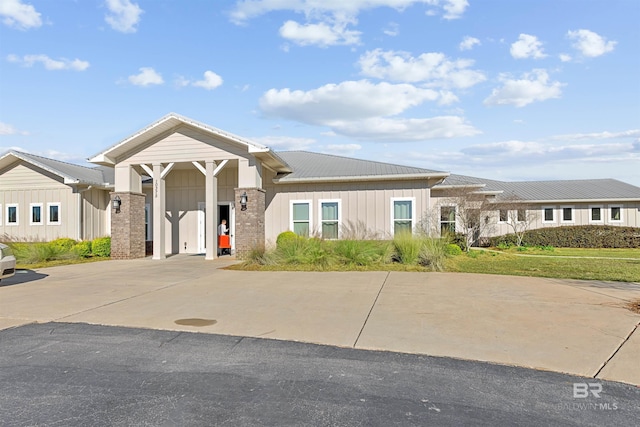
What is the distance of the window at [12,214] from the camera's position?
1994 cm

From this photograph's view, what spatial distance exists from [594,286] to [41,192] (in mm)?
22396

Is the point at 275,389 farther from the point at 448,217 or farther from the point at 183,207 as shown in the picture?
the point at 448,217

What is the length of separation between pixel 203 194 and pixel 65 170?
7.47 meters

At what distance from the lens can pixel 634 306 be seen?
6.81 m

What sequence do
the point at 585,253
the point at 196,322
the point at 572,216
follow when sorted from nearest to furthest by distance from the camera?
the point at 196,322, the point at 585,253, the point at 572,216

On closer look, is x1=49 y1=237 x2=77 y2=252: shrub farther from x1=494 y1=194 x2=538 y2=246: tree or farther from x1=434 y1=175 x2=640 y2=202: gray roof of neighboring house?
x1=494 y1=194 x2=538 y2=246: tree

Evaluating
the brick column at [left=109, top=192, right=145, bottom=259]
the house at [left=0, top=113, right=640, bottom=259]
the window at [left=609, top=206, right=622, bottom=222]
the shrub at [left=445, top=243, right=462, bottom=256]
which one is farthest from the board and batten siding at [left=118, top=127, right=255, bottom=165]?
the window at [left=609, top=206, right=622, bottom=222]

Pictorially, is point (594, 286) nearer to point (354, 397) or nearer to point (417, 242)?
point (417, 242)

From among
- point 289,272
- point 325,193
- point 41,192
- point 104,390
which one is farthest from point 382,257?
point 41,192

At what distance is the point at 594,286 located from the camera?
890 centimetres

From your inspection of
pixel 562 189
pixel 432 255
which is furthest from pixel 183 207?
pixel 562 189

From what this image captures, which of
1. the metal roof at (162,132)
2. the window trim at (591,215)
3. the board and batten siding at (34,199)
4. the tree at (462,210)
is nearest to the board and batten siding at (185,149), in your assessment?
the metal roof at (162,132)

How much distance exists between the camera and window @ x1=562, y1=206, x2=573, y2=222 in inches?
983

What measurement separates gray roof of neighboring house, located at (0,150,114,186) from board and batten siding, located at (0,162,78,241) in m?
0.53
